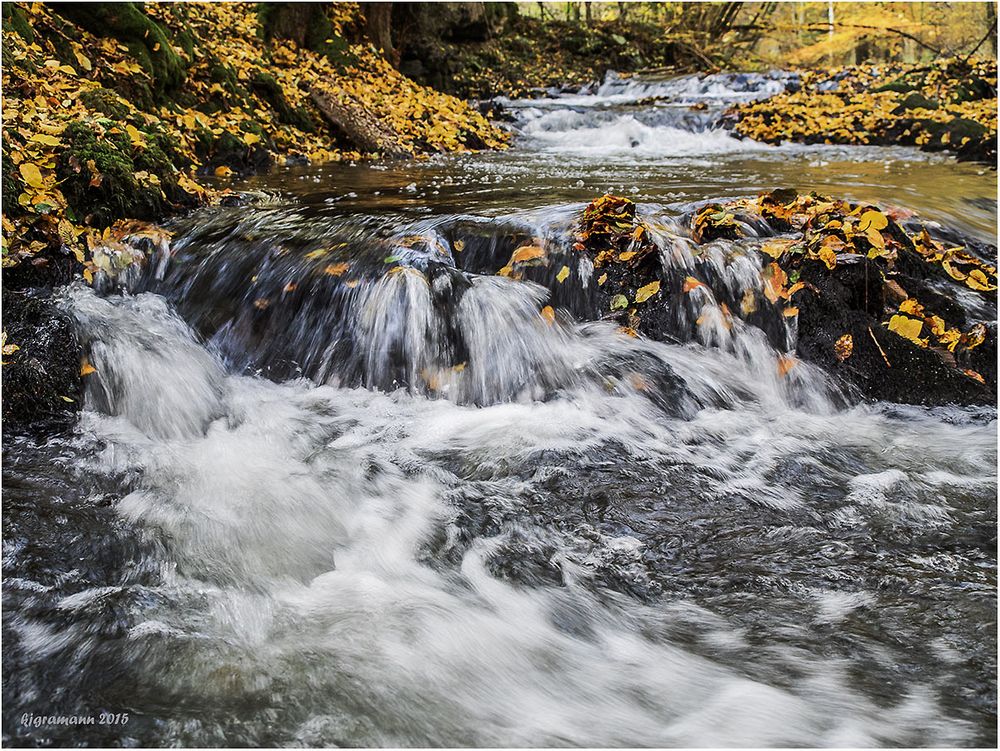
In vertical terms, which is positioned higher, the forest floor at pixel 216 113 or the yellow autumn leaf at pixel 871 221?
the forest floor at pixel 216 113

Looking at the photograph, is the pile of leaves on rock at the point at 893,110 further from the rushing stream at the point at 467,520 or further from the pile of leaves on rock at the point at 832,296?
the pile of leaves on rock at the point at 832,296

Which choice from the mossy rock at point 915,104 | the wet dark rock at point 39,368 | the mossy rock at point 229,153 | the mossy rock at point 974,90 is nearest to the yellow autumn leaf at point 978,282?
the wet dark rock at point 39,368

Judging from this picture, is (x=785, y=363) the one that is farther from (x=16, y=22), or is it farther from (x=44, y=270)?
(x=16, y=22)

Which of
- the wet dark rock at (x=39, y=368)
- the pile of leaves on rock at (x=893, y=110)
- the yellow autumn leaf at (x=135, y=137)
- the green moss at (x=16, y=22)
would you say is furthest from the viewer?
the pile of leaves on rock at (x=893, y=110)

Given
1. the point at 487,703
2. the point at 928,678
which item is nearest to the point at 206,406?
the point at 487,703

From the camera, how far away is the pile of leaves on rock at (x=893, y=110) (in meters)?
9.74

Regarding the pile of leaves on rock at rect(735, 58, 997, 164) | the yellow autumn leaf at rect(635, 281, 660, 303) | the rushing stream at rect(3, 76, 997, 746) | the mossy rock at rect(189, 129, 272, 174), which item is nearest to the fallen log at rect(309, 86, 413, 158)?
the mossy rock at rect(189, 129, 272, 174)

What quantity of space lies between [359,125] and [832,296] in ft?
22.8

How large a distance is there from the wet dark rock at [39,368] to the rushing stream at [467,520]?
103mm

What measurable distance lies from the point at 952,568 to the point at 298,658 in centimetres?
215

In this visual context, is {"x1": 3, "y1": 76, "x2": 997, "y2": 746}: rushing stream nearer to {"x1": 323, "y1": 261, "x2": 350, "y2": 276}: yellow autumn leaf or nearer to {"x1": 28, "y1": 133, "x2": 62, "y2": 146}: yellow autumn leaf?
{"x1": 323, "y1": 261, "x2": 350, "y2": 276}: yellow autumn leaf

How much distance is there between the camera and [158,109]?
22.2 ft

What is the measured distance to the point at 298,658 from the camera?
1869mm

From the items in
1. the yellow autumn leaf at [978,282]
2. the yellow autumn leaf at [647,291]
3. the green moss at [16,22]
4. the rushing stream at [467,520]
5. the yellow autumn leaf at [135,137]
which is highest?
the green moss at [16,22]
